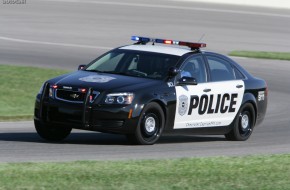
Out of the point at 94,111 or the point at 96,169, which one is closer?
the point at 96,169

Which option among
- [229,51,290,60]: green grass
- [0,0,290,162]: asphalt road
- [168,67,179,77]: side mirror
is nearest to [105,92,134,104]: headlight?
[0,0,290,162]: asphalt road

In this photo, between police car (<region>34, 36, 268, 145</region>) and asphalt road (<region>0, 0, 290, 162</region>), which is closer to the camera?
police car (<region>34, 36, 268, 145</region>)

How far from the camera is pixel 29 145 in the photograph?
1338cm

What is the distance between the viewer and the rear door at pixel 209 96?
14344 millimetres

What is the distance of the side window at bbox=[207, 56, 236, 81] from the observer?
15062mm

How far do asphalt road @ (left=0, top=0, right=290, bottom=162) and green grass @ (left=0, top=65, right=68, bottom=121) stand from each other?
3.76 ft

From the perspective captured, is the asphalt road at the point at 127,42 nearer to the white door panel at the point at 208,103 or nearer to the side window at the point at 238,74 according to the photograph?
the white door panel at the point at 208,103

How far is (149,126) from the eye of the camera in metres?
13.7

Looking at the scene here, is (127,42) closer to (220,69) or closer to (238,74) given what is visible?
(238,74)

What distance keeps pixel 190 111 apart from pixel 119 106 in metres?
1.51

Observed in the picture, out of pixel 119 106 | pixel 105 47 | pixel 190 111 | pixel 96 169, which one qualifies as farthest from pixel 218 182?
pixel 105 47

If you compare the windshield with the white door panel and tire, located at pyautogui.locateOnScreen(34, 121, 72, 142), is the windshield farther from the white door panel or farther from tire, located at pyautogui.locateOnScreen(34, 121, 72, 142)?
tire, located at pyautogui.locateOnScreen(34, 121, 72, 142)

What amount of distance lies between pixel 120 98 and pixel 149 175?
350 cm

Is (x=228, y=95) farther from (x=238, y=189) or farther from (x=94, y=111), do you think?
(x=238, y=189)
